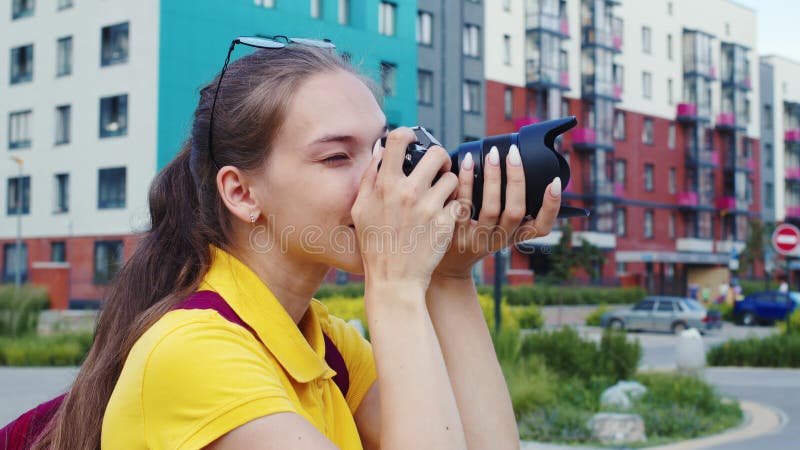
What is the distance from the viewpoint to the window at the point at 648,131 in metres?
50.3

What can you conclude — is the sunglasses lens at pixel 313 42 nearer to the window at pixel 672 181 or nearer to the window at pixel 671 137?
the window at pixel 671 137

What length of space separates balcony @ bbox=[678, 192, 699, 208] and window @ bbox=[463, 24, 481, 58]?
18.1 m

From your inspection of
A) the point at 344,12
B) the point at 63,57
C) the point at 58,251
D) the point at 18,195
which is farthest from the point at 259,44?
the point at 18,195

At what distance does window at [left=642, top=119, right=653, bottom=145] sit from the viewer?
50.3 metres

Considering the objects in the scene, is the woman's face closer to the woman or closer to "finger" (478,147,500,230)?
the woman

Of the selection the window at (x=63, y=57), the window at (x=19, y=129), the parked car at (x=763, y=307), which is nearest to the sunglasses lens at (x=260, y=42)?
the parked car at (x=763, y=307)

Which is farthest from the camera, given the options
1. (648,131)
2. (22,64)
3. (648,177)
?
(648,131)

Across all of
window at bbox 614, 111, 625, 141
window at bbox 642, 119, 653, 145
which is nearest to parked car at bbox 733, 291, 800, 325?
window at bbox 614, 111, 625, 141

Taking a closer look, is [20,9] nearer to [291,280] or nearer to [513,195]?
[291,280]

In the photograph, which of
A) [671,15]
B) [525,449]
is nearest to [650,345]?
[525,449]

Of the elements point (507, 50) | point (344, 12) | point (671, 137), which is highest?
point (507, 50)

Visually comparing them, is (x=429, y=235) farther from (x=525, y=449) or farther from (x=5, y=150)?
(x=5, y=150)

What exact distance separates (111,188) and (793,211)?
1863 inches

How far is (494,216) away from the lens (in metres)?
1.91
